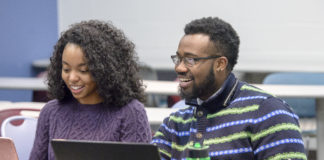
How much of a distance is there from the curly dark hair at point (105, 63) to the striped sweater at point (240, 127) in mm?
403

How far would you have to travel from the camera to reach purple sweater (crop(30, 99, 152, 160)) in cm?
195

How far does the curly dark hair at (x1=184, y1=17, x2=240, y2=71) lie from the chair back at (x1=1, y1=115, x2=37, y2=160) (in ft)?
4.11

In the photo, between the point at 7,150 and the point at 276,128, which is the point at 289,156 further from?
the point at 7,150

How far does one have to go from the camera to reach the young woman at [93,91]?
1.91 metres

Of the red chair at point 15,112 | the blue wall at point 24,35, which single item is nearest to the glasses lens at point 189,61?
the red chair at point 15,112

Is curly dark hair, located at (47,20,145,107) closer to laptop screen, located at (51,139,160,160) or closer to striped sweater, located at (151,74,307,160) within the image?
striped sweater, located at (151,74,307,160)

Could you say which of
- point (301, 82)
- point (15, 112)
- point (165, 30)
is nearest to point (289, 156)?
point (15, 112)

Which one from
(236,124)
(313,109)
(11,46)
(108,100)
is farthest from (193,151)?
(11,46)

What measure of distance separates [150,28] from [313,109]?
2.45 m

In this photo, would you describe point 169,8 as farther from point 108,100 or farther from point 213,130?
point 213,130

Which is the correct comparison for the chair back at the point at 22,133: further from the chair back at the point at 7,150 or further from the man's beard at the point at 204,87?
the man's beard at the point at 204,87

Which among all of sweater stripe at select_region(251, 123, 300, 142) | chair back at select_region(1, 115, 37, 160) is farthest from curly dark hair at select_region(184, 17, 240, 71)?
chair back at select_region(1, 115, 37, 160)

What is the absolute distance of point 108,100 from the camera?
1.98 m

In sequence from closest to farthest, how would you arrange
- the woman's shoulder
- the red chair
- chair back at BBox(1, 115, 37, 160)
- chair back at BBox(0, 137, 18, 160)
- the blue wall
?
chair back at BBox(0, 137, 18, 160)
the woman's shoulder
chair back at BBox(1, 115, 37, 160)
the red chair
the blue wall
